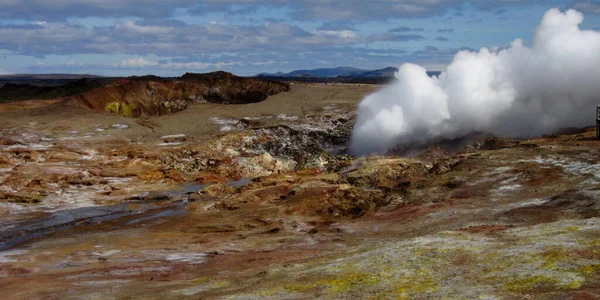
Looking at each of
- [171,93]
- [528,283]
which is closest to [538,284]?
[528,283]

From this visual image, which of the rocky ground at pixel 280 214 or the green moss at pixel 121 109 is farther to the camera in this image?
the green moss at pixel 121 109

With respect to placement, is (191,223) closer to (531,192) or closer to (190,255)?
(190,255)

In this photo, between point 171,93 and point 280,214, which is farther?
point 171,93

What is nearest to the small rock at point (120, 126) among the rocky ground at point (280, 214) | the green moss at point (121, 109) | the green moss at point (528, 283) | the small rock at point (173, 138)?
the rocky ground at point (280, 214)

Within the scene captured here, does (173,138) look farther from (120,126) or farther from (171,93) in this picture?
(171,93)

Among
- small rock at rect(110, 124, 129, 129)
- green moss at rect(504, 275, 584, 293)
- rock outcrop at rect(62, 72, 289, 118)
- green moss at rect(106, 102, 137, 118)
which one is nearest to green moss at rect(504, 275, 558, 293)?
green moss at rect(504, 275, 584, 293)

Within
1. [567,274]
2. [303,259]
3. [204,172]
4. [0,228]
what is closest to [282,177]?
[204,172]

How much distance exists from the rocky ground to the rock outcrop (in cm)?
536

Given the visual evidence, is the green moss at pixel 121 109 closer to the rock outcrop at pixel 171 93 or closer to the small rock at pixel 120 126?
the rock outcrop at pixel 171 93

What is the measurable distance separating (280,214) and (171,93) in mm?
35215

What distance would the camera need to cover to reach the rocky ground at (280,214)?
12031 mm

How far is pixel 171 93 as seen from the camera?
188 ft

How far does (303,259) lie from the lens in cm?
1650

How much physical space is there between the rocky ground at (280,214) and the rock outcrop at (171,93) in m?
5.36
